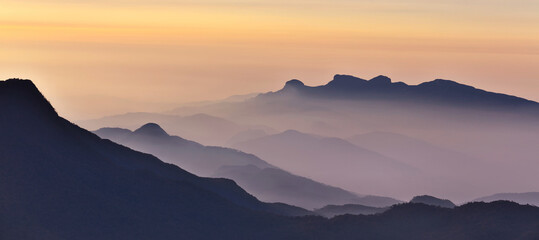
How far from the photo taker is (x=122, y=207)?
131 metres

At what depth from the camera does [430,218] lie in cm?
13525

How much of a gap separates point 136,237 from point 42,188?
13333 millimetres

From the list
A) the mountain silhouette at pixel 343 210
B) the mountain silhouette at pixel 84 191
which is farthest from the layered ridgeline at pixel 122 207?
the mountain silhouette at pixel 343 210

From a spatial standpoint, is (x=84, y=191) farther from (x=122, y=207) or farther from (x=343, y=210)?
(x=343, y=210)

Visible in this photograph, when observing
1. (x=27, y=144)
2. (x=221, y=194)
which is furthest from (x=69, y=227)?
(x=221, y=194)

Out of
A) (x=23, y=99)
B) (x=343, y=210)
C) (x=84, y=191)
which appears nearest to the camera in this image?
(x=84, y=191)

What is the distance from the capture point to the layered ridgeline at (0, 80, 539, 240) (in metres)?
124

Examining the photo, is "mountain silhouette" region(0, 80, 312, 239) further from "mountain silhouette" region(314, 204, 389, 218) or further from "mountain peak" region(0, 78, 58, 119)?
"mountain silhouette" region(314, 204, 389, 218)

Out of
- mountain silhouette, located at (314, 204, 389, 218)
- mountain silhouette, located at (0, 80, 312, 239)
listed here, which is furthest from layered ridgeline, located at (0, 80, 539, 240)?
mountain silhouette, located at (314, 204, 389, 218)

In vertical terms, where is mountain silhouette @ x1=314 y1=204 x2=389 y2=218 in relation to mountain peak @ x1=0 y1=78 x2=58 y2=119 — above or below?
below

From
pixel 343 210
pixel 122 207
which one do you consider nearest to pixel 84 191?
pixel 122 207

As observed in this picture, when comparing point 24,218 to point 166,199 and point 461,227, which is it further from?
point 461,227

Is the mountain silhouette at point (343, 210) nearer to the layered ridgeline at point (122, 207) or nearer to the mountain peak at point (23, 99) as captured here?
the layered ridgeline at point (122, 207)

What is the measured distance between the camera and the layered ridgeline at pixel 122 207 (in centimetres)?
12406
